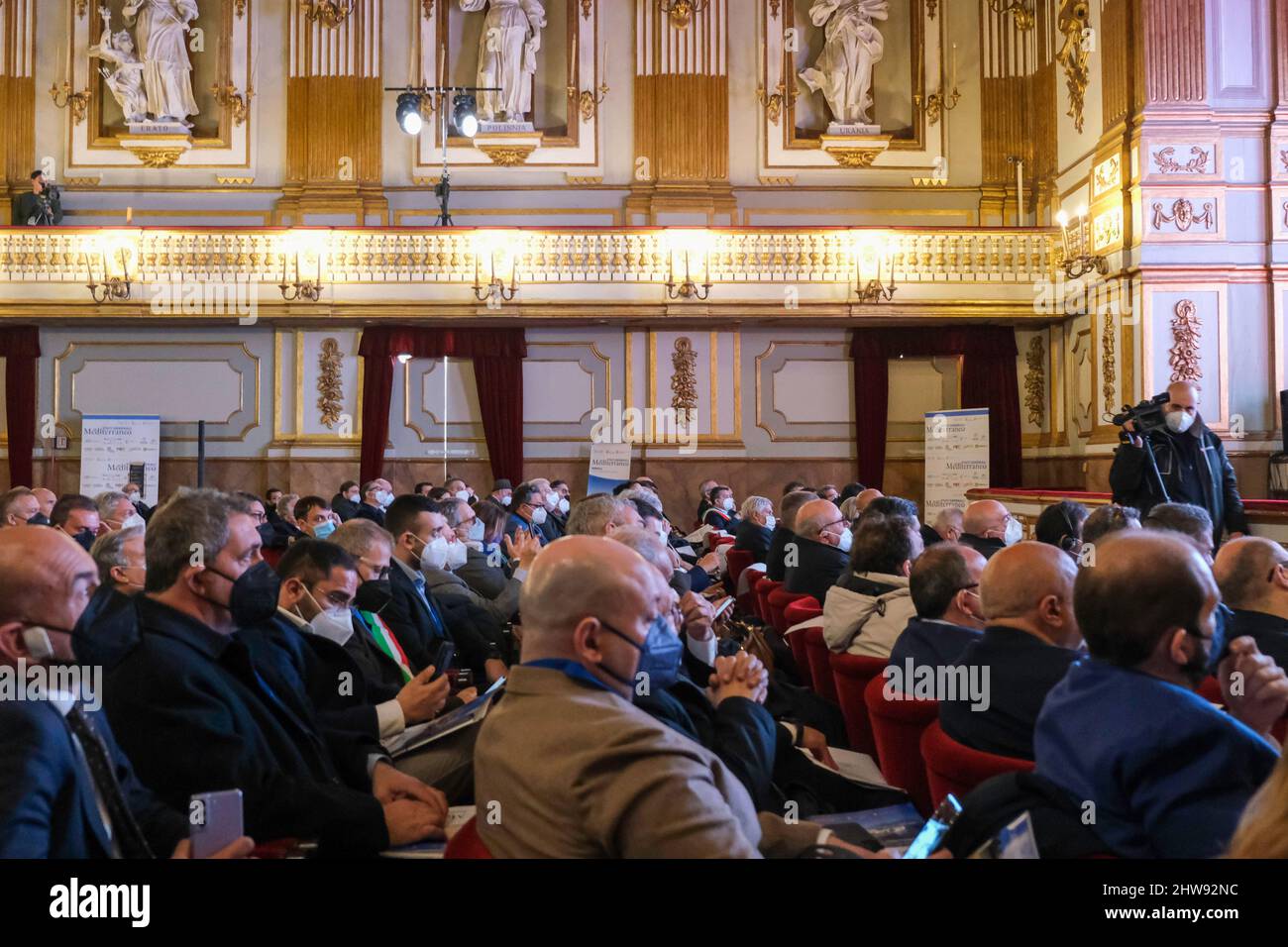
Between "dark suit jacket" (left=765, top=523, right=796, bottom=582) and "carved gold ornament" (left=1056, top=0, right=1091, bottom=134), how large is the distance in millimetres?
7175

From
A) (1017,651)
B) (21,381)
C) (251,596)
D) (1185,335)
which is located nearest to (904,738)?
(1017,651)

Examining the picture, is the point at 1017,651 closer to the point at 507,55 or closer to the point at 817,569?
the point at 817,569

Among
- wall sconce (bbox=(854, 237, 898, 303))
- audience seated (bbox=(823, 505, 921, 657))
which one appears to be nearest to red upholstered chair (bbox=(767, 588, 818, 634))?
audience seated (bbox=(823, 505, 921, 657))

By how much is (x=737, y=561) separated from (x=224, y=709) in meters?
5.06

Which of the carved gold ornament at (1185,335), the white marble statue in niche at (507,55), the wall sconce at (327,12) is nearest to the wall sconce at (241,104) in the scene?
the wall sconce at (327,12)

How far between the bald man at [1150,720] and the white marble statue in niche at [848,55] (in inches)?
456

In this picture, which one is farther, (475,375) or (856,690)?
(475,375)

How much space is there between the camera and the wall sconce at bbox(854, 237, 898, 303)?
450 inches

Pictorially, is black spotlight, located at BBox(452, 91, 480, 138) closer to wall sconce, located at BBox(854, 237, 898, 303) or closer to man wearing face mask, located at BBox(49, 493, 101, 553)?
wall sconce, located at BBox(854, 237, 898, 303)

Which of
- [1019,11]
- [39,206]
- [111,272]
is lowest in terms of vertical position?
[111,272]

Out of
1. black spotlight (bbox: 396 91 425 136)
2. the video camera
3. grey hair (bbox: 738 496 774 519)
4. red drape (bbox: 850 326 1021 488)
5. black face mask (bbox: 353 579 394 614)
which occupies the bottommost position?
black face mask (bbox: 353 579 394 614)

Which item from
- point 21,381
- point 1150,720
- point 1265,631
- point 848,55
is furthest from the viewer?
point 848,55

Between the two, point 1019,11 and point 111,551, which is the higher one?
point 1019,11

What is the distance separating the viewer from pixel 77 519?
511cm
